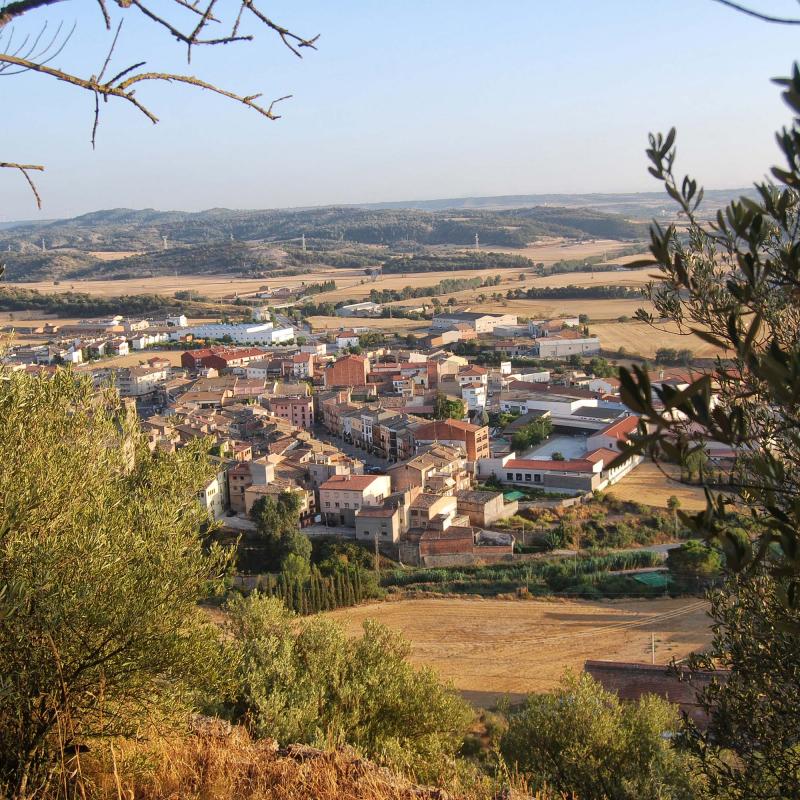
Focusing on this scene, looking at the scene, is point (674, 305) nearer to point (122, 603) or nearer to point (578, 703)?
point (122, 603)

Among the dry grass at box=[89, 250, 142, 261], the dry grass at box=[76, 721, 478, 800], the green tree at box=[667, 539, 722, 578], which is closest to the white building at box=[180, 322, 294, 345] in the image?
the green tree at box=[667, 539, 722, 578]

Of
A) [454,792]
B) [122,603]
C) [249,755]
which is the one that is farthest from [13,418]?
[454,792]

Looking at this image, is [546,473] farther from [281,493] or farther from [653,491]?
[281,493]

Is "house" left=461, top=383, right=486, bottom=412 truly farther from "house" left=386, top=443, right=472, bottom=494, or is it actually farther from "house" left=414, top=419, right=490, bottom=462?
"house" left=386, top=443, right=472, bottom=494

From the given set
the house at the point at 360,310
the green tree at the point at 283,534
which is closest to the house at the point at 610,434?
the green tree at the point at 283,534

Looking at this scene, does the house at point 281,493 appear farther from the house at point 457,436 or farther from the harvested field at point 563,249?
the harvested field at point 563,249

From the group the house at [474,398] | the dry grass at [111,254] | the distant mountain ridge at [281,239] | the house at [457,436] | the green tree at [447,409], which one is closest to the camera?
the house at [457,436]

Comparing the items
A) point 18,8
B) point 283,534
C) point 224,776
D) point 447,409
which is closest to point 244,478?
point 283,534
